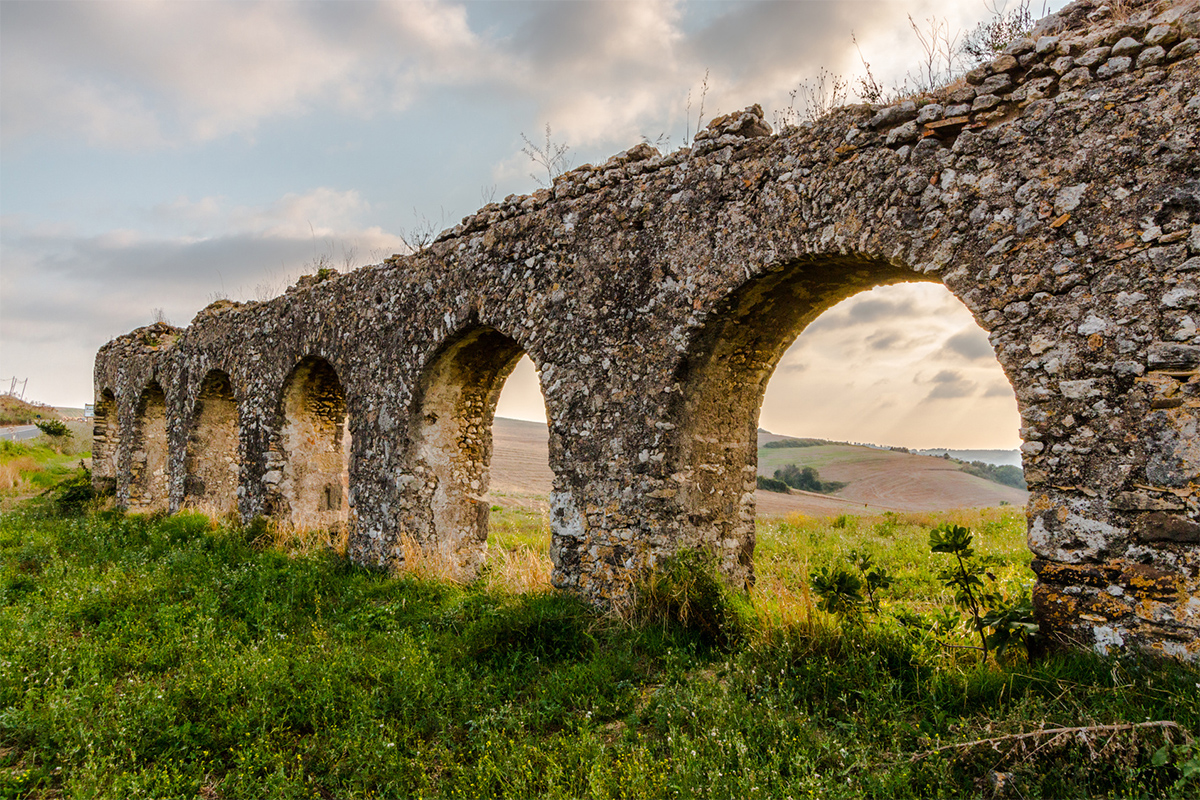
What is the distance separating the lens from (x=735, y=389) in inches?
218

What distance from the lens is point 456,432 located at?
25.1 feet

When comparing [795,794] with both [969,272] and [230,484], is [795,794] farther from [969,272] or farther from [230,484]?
[230,484]

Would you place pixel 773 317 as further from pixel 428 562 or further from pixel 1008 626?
pixel 428 562

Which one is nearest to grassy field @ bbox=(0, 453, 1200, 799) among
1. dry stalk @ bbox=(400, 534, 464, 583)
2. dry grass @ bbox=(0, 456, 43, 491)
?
dry stalk @ bbox=(400, 534, 464, 583)

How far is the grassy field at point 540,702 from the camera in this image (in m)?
2.83

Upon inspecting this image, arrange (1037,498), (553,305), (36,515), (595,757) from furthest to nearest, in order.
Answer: (36,515), (553,305), (1037,498), (595,757)

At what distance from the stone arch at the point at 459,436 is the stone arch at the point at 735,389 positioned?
2800 millimetres

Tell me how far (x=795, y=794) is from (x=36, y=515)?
14006 mm

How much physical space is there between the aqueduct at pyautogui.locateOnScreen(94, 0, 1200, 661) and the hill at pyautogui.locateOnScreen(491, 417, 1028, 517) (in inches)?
330

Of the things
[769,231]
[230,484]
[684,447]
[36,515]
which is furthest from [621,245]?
[36,515]

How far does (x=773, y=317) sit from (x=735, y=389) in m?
0.68

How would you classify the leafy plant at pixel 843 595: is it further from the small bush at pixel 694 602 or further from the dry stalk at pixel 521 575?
the dry stalk at pixel 521 575

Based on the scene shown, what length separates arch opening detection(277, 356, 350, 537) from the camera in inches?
368

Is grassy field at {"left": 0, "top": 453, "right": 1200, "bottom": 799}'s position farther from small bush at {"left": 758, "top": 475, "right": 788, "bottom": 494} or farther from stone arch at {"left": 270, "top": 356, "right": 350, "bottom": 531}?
small bush at {"left": 758, "top": 475, "right": 788, "bottom": 494}
